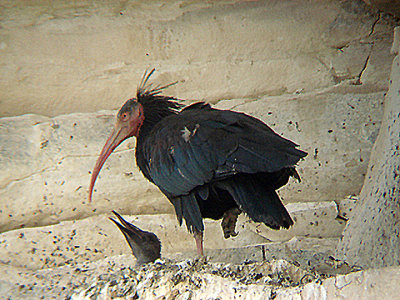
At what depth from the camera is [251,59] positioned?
3277 millimetres

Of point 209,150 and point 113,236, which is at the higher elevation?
point 209,150

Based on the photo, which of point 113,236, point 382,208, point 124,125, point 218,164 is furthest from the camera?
point 113,236

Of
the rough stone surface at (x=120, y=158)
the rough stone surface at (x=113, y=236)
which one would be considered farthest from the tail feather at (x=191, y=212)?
the rough stone surface at (x=120, y=158)

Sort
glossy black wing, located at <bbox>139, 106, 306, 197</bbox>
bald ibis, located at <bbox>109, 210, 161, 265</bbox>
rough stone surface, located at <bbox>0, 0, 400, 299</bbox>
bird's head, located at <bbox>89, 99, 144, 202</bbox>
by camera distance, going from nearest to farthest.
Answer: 1. glossy black wing, located at <bbox>139, 106, 306, 197</bbox>
2. bald ibis, located at <bbox>109, 210, 161, 265</bbox>
3. bird's head, located at <bbox>89, 99, 144, 202</bbox>
4. rough stone surface, located at <bbox>0, 0, 400, 299</bbox>

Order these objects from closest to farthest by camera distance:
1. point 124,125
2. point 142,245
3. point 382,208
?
point 382,208 → point 142,245 → point 124,125

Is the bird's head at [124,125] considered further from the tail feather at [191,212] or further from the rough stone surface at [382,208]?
the rough stone surface at [382,208]

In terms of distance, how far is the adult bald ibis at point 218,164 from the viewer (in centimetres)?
194

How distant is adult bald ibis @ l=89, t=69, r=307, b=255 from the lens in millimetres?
1936

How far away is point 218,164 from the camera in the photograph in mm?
1956

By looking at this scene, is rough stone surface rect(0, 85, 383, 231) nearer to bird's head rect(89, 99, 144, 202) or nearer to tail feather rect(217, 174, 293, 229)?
bird's head rect(89, 99, 144, 202)

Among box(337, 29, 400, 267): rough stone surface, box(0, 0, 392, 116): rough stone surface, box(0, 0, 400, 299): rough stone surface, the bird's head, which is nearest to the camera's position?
box(337, 29, 400, 267): rough stone surface

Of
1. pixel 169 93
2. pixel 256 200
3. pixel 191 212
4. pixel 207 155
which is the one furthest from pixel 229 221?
pixel 169 93

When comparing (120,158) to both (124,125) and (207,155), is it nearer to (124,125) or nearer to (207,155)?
(124,125)

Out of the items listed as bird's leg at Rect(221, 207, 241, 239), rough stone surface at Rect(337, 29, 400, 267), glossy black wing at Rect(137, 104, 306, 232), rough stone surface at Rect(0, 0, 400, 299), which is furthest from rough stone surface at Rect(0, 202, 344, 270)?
glossy black wing at Rect(137, 104, 306, 232)
